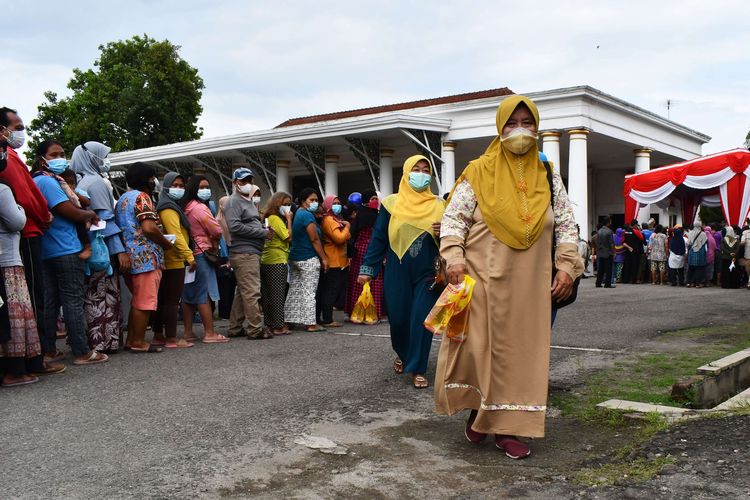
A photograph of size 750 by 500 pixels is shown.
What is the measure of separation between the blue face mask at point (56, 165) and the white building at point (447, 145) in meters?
17.1

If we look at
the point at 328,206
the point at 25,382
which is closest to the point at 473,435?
the point at 25,382

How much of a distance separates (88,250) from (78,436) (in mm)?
2482

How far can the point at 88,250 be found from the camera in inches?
233

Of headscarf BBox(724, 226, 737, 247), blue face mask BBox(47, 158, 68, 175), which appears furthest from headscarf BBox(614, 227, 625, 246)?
blue face mask BBox(47, 158, 68, 175)

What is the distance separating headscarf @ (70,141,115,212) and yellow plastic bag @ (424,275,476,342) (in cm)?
407

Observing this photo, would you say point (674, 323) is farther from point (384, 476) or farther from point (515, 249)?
point (384, 476)

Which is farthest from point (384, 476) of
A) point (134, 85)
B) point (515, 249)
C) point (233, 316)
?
point (134, 85)

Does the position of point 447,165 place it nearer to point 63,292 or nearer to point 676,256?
point 676,256

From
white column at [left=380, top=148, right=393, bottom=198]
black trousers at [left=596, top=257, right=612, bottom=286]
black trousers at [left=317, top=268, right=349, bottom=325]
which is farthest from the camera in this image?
white column at [left=380, top=148, right=393, bottom=198]

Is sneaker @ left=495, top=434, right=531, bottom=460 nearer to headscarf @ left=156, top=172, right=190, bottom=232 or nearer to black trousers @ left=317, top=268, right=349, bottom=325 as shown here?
headscarf @ left=156, top=172, right=190, bottom=232

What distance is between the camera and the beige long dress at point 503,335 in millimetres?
3510

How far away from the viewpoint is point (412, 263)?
544 centimetres

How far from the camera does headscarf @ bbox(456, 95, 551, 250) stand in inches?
141

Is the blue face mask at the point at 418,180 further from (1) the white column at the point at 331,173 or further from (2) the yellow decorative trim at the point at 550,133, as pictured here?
(1) the white column at the point at 331,173
